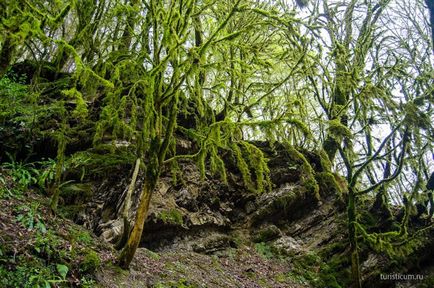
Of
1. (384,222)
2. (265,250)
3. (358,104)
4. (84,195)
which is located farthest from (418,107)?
(84,195)

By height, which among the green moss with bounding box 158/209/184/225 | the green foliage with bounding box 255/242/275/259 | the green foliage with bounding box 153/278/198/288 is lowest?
the green foliage with bounding box 153/278/198/288

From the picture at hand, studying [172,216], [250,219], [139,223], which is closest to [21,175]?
[139,223]

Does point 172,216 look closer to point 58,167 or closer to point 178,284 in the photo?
point 178,284

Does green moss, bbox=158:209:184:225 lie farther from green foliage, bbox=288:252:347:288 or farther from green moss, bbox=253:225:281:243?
green foliage, bbox=288:252:347:288

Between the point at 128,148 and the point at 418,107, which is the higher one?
the point at 418,107

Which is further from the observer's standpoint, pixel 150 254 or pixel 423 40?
pixel 423 40

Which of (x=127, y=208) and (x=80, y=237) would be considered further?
(x=80, y=237)

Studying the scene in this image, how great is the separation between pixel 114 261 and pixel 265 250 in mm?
5644

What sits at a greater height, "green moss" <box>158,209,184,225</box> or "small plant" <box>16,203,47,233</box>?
"green moss" <box>158,209,184,225</box>

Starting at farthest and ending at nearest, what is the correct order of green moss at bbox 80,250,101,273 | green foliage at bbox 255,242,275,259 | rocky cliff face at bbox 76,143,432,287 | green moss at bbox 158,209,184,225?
green foliage at bbox 255,242,275,259 < green moss at bbox 158,209,184,225 < rocky cliff face at bbox 76,143,432,287 < green moss at bbox 80,250,101,273

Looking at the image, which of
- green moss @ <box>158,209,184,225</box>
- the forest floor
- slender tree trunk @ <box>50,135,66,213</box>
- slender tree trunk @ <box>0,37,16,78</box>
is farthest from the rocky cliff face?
slender tree trunk @ <box>0,37,16,78</box>

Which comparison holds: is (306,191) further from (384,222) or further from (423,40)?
(423,40)

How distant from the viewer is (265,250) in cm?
1010

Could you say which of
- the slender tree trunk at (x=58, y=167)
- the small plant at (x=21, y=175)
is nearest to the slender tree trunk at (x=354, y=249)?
the slender tree trunk at (x=58, y=167)
